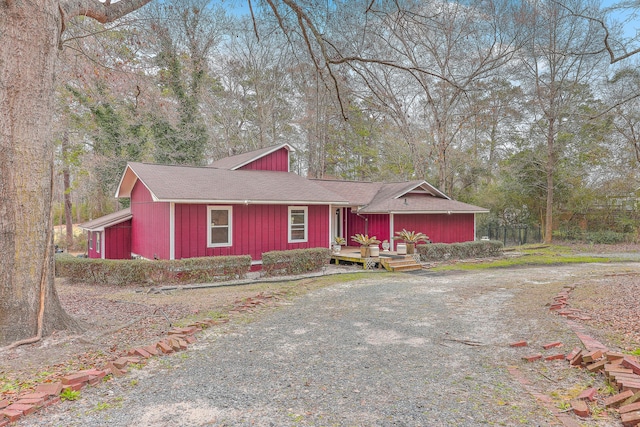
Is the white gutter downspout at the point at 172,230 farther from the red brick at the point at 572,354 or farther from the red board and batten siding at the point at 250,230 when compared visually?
the red brick at the point at 572,354

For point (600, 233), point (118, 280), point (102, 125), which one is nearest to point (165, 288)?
A: point (118, 280)

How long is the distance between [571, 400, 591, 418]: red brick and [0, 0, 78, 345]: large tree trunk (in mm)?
5565

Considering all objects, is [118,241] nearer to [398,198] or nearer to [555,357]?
[398,198]

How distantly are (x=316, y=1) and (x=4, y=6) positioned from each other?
402 cm

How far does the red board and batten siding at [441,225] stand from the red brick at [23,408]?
14327mm

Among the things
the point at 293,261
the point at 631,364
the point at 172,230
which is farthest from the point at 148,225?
the point at 631,364

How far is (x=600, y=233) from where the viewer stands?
21.7m

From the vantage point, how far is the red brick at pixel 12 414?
109 inches

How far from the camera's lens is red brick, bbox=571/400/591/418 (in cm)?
284

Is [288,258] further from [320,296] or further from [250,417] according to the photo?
[250,417]

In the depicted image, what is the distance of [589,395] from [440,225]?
576 inches

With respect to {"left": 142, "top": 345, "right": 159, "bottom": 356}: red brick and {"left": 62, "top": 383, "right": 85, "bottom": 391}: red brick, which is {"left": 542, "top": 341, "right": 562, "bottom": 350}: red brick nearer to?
{"left": 142, "top": 345, "right": 159, "bottom": 356}: red brick

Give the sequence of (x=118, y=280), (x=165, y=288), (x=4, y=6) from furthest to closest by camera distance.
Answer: (x=118, y=280) < (x=165, y=288) < (x=4, y=6)

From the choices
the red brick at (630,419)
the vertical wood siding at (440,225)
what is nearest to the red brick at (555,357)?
→ the red brick at (630,419)
